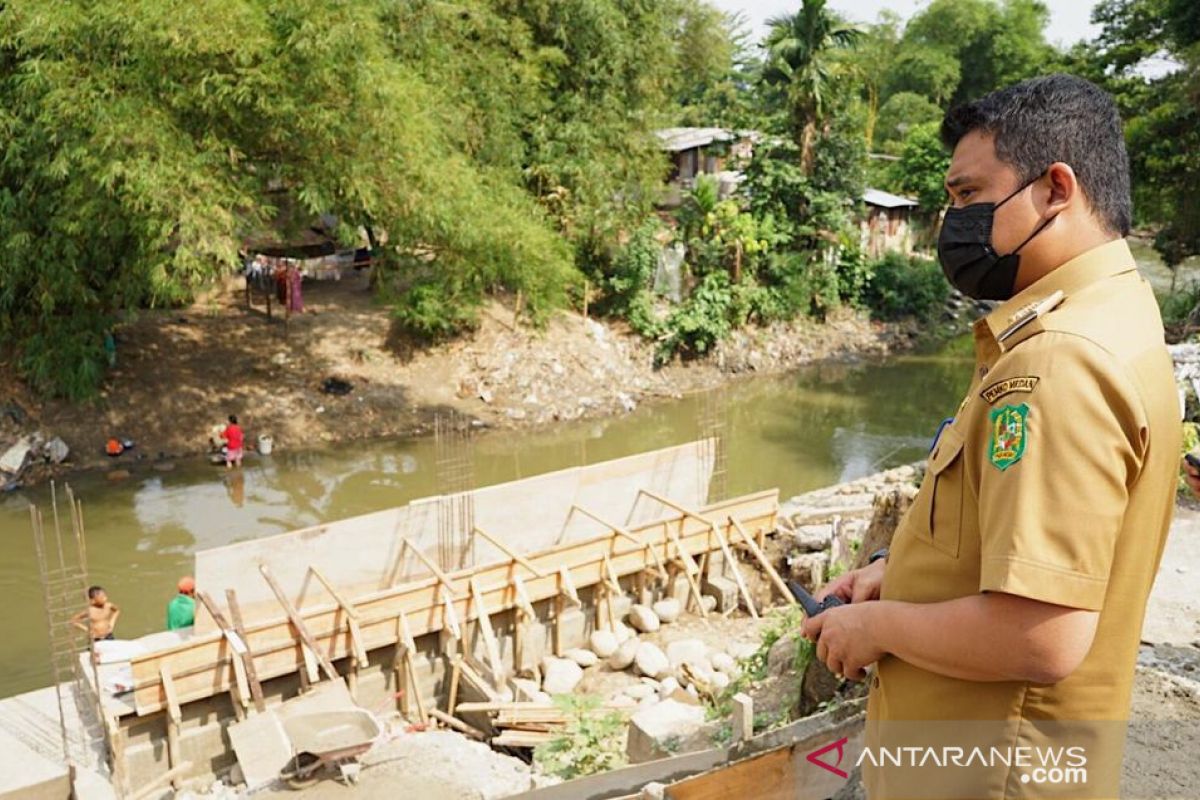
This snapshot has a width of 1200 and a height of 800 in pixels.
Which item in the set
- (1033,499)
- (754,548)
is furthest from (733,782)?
(754,548)

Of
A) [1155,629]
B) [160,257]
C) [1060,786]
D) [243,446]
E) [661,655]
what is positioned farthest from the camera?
[243,446]

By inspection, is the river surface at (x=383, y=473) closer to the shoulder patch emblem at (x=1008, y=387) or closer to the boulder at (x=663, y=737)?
the boulder at (x=663, y=737)

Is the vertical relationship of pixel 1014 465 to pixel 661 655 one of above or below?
above

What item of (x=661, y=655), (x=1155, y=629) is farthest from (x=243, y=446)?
(x=1155, y=629)

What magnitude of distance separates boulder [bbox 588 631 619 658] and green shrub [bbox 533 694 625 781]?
2253mm

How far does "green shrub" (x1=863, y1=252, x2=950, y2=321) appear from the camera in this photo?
22.5 meters

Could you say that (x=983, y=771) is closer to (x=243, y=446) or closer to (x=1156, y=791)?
(x=1156, y=791)

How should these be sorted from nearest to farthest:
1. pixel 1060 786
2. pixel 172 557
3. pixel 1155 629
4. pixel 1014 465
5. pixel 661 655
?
pixel 1014 465
pixel 1060 786
pixel 1155 629
pixel 661 655
pixel 172 557

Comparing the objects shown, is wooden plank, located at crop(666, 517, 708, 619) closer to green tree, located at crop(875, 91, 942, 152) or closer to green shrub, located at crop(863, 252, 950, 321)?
green shrub, located at crop(863, 252, 950, 321)

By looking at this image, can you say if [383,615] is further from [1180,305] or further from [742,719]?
[1180,305]

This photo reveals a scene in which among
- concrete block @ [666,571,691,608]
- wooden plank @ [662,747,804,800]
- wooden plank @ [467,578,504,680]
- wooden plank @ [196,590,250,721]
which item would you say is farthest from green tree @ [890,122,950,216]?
wooden plank @ [662,747,804,800]

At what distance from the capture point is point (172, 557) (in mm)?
10219

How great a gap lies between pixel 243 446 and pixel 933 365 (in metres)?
14.7

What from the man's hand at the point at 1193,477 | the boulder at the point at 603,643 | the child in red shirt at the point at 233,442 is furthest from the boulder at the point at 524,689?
the child in red shirt at the point at 233,442
